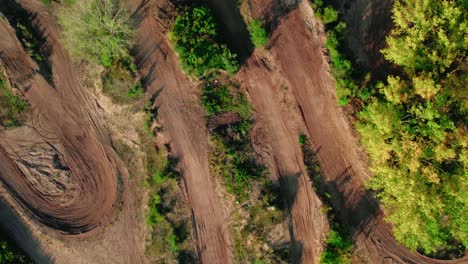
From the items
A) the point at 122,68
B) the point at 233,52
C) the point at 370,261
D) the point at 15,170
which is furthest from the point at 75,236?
the point at 370,261

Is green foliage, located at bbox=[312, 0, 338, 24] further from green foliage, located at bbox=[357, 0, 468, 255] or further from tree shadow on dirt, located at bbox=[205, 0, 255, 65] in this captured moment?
tree shadow on dirt, located at bbox=[205, 0, 255, 65]

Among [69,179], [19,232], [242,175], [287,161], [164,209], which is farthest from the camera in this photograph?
[69,179]

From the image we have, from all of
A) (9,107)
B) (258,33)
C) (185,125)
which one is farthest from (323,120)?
(9,107)

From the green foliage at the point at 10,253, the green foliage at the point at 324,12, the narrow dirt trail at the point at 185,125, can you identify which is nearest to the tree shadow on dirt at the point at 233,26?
the narrow dirt trail at the point at 185,125

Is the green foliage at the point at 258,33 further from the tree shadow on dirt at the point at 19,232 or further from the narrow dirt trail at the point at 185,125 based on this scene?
the tree shadow on dirt at the point at 19,232

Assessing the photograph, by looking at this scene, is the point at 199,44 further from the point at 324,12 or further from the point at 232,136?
the point at 324,12

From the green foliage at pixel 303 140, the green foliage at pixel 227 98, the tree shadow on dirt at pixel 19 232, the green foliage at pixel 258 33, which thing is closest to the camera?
the green foliage at pixel 258 33

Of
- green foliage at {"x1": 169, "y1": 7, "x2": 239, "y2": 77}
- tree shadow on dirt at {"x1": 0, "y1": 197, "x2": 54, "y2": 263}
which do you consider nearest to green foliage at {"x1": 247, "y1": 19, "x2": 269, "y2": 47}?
green foliage at {"x1": 169, "y1": 7, "x2": 239, "y2": 77}
